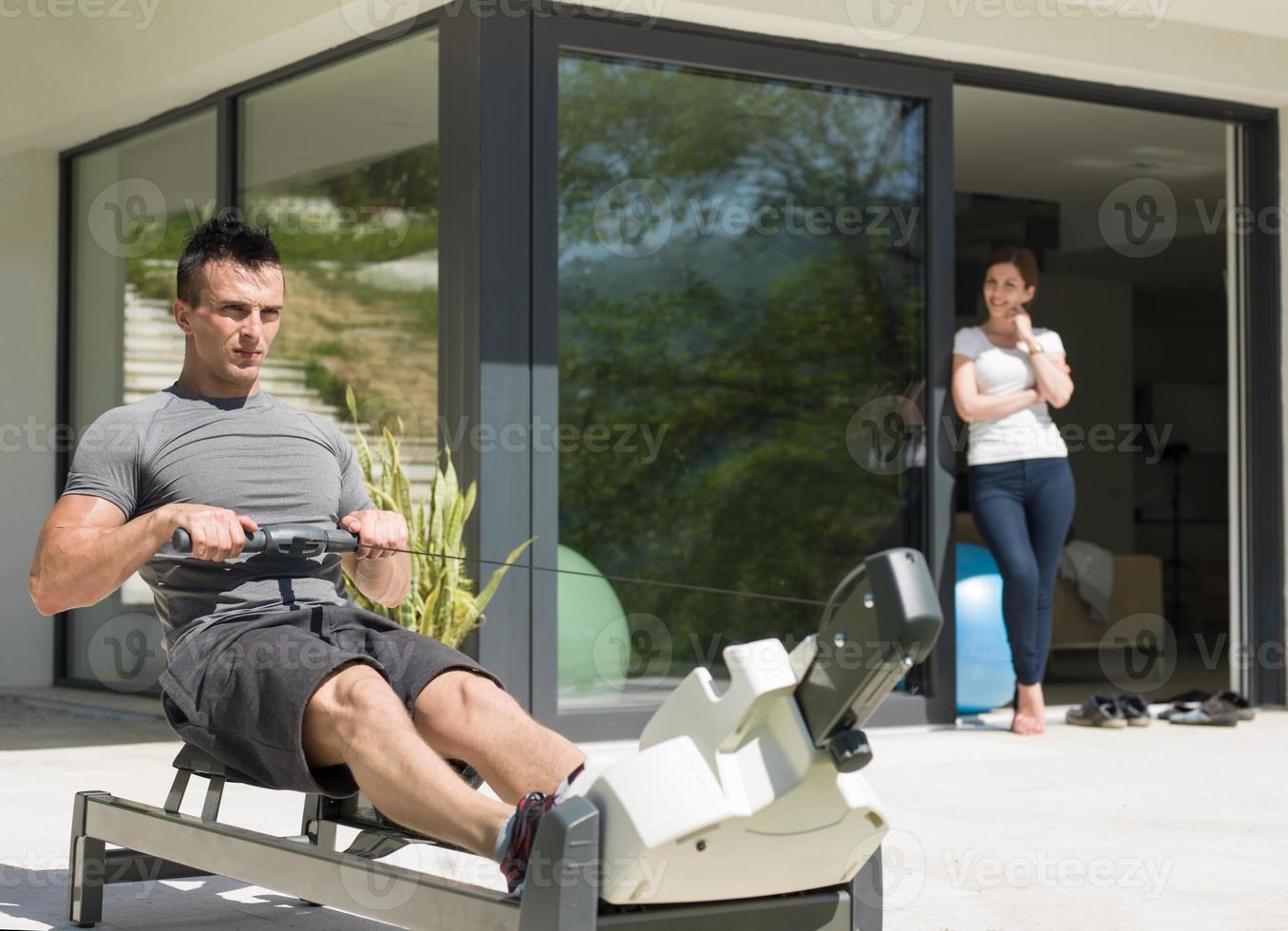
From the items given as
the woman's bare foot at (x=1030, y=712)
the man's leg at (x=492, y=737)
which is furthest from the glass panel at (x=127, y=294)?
the man's leg at (x=492, y=737)

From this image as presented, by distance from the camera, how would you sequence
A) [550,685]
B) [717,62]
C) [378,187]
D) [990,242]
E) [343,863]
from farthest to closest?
[990,242] → [378,187] → [717,62] → [550,685] → [343,863]

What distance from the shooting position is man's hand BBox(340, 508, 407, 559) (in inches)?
102

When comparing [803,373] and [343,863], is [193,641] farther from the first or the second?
[803,373]

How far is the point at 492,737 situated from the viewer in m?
2.40

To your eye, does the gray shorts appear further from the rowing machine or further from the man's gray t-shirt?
the rowing machine

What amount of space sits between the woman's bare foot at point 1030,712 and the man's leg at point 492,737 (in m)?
3.57

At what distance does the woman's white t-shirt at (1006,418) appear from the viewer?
5703 mm

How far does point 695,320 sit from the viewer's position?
718cm

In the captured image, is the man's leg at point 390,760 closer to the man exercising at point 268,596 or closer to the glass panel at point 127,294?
the man exercising at point 268,596

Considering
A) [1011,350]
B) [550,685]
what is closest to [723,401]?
[1011,350]

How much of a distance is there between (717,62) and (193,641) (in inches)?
137

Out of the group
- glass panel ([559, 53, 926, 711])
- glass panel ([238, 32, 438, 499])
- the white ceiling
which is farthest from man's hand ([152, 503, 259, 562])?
the white ceiling

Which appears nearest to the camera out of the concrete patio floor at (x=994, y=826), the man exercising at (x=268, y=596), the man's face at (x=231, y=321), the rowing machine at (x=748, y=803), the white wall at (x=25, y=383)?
the rowing machine at (x=748, y=803)

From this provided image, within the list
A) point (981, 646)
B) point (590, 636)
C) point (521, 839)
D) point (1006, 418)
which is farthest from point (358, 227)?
point (521, 839)
